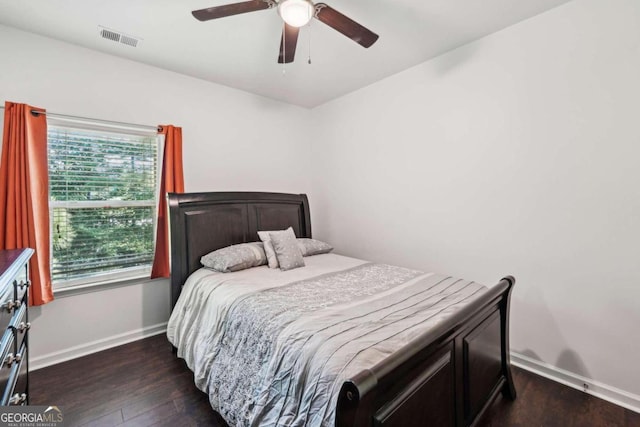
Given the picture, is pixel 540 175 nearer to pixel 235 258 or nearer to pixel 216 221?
pixel 235 258

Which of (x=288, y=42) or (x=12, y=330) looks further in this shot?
(x=288, y=42)

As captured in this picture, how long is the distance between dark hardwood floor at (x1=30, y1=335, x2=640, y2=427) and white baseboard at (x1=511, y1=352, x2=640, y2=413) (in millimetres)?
53

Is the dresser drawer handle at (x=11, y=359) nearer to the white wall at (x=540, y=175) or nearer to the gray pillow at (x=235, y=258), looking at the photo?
the gray pillow at (x=235, y=258)

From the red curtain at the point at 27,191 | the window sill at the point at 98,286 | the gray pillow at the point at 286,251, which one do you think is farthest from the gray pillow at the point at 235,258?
the red curtain at the point at 27,191

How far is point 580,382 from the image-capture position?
6.75 feet

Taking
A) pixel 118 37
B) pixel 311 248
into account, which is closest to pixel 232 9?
pixel 118 37

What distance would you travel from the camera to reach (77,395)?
199 cm

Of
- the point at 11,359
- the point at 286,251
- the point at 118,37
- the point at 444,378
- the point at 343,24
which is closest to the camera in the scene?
the point at 11,359

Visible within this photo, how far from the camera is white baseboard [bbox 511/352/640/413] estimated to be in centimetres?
188

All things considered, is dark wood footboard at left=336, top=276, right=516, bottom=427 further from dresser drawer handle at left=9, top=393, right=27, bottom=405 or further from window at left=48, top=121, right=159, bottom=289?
window at left=48, top=121, right=159, bottom=289

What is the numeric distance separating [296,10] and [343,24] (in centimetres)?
33

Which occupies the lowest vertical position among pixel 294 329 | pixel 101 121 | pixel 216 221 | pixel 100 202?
pixel 294 329

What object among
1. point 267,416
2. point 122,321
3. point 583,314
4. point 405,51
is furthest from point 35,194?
point 583,314

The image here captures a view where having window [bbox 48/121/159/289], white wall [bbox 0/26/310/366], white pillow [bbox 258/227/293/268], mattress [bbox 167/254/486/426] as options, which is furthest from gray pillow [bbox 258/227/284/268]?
window [bbox 48/121/159/289]
